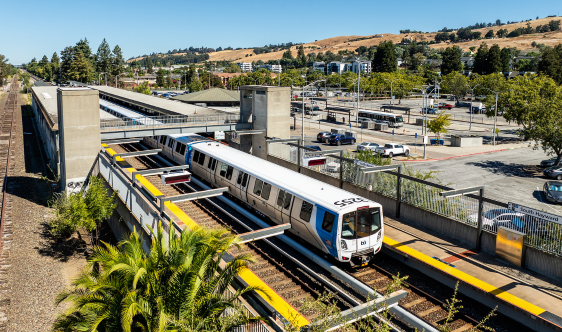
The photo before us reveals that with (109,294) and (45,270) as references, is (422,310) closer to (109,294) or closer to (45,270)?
(109,294)

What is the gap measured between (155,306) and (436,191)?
46.9 ft

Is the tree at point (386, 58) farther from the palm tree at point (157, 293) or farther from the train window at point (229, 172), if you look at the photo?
the palm tree at point (157, 293)

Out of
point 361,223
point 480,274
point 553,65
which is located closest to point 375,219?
point 361,223

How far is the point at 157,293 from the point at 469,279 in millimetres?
10471

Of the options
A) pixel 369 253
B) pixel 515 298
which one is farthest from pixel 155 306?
pixel 515 298

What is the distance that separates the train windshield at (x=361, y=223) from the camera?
15.6 metres

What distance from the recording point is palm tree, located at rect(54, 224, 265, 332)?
866cm

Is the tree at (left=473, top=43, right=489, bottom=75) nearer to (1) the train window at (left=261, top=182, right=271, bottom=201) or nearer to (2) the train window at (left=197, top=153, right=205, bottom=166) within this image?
(2) the train window at (left=197, top=153, right=205, bottom=166)

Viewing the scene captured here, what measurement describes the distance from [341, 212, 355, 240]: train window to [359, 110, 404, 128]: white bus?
5706 cm

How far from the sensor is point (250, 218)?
21.9 meters

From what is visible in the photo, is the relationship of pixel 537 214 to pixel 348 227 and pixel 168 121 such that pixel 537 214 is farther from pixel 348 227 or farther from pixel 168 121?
pixel 168 121

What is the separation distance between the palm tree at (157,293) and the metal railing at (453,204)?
11444 mm

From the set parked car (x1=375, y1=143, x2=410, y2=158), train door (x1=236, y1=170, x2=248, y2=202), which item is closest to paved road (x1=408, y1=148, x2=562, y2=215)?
parked car (x1=375, y1=143, x2=410, y2=158)

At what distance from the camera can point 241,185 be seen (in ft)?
73.2
